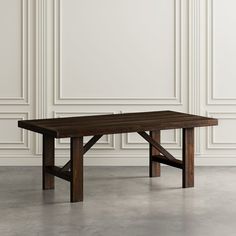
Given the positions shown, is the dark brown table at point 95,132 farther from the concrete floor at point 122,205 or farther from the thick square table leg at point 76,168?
the concrete floor at point 122,205

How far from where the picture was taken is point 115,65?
705 cm

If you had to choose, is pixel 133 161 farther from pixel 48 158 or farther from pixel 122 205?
pixel 122 205

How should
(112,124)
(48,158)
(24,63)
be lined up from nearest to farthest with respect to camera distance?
(112,124)
(48,158)
(24,63)

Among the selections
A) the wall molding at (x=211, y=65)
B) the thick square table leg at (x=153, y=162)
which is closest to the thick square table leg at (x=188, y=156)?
the thick square table leg at (x=153, y=162)

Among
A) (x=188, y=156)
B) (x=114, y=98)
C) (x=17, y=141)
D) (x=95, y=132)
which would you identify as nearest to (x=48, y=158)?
(x=95, y=132)

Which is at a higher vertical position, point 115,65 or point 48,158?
point 115,65

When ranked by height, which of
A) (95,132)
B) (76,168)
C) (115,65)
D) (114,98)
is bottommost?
(76,168)

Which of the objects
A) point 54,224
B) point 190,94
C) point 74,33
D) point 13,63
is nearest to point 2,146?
point 13,63

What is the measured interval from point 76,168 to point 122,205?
437 millimetres

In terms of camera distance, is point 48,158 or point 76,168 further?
point 48,158

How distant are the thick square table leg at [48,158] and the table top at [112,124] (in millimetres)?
167

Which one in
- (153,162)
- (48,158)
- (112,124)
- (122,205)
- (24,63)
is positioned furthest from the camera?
(24,63)

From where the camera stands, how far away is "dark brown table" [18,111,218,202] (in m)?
5.37

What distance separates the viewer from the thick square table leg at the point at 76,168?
17.6 ft
